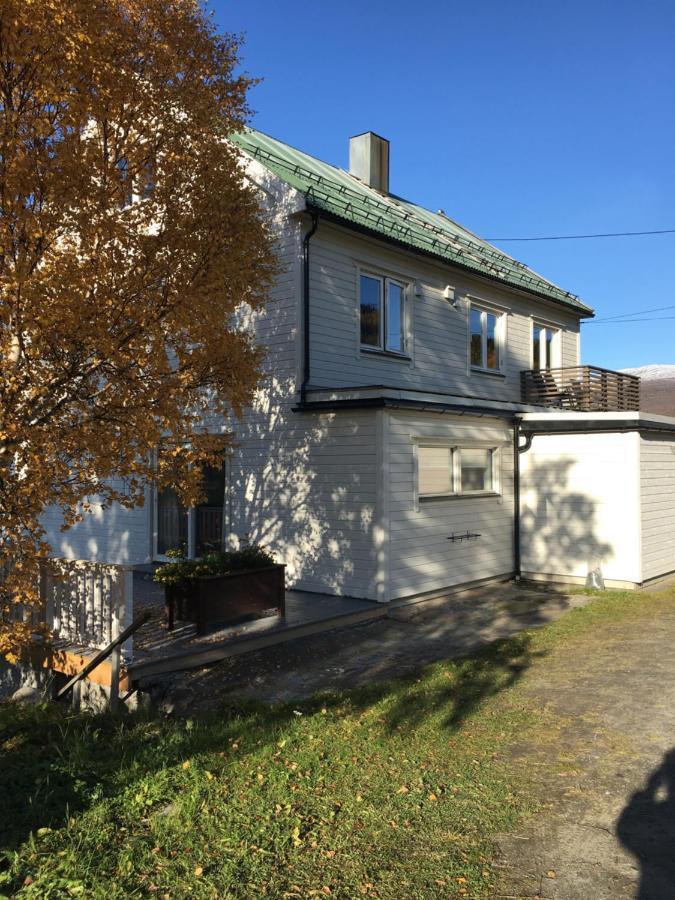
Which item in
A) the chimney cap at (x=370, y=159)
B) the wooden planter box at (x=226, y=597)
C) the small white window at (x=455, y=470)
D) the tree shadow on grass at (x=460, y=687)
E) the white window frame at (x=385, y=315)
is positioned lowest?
the tree shadow on grass at (x=460, y=687)

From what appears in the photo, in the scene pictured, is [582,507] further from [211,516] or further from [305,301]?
[211,516]

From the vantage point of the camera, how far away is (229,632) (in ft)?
28.9

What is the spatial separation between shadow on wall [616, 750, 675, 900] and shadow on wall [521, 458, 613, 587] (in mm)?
8165

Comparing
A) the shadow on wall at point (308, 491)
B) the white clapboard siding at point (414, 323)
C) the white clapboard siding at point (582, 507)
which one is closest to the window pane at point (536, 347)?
the white clapboard siding at point (414, 323)

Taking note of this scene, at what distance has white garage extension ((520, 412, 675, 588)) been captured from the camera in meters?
12.5

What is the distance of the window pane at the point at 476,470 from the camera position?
1266cm

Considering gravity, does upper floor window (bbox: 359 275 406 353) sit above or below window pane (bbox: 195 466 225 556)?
above

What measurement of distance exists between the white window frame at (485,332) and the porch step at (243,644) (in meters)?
7.66

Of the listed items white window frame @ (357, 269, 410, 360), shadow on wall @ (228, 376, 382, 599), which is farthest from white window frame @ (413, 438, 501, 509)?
white window frame @ (357, 269, 410, 360)

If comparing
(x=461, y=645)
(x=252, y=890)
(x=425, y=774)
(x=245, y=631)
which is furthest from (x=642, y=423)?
(x=252, y=890)

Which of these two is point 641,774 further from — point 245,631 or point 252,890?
point 245,631

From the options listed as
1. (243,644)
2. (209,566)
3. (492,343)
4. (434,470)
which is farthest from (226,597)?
(492,343)

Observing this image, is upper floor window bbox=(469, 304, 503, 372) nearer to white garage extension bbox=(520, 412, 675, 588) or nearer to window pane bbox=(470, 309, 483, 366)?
window pane bbox=(470, 309, 483, 366)

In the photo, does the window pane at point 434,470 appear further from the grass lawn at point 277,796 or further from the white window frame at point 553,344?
the white window frame at point 553,344
